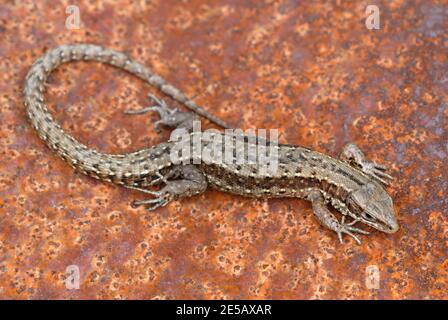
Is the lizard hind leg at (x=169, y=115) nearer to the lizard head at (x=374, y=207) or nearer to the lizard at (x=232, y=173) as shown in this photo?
the lizard at (x=232, y=173)

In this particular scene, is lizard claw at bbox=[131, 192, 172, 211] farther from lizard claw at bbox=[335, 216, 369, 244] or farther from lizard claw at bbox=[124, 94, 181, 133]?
lizard claw at bbox=[335, 216, 369, 244]

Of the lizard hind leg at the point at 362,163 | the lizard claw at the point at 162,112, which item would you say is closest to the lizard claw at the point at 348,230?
the lizard hind leg at the point at 362,163

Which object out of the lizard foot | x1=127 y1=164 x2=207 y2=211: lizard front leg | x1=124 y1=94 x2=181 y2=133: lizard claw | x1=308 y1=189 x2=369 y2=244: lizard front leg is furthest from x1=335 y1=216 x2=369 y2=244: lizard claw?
x1=124 y1=94 x2=181 y2=133: lizard claw

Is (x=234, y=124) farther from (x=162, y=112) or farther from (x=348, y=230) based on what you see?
(x=348, y=230)

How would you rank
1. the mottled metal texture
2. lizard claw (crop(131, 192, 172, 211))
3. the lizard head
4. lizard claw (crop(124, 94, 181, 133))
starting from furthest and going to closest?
lizard claw (crop(124, 94, 181, 133))
lizard claw (crop(131, 192, 172, 211))
the lizard head
the mottled metal texture

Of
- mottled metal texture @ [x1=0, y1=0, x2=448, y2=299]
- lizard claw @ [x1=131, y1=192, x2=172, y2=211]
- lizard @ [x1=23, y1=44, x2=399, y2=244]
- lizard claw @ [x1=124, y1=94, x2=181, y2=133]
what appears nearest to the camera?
mottled metal texture @ [x1=0, y1=0, x2=448, y2=299]

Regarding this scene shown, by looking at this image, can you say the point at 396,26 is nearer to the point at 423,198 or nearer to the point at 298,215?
the point at 423,198

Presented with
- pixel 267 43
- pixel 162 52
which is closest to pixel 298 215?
pixel 267 43
